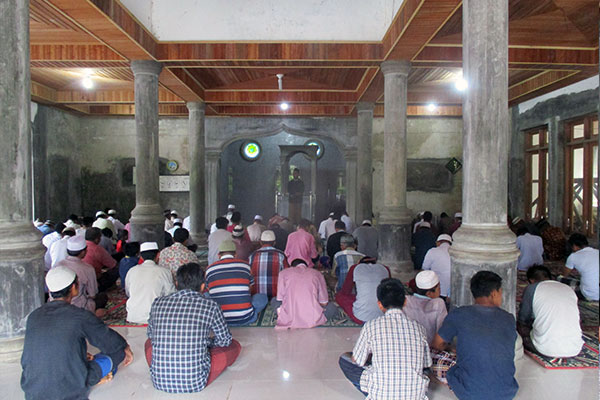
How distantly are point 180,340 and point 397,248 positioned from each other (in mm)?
4518

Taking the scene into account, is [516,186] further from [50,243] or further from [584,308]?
[50,243]

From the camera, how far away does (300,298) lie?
13.2 feet

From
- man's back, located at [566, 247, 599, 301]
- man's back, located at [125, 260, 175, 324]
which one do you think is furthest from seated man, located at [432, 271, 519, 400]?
man's back, located at [566, 247, 599, 301]

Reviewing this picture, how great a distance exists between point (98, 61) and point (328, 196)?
8705 millimetres

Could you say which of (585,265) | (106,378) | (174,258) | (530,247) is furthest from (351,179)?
(106,378)

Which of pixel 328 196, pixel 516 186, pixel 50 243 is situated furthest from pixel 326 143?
pixel 50 243

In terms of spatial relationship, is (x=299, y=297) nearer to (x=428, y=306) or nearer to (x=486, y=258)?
(x=428, y=306)

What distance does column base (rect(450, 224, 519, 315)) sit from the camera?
324 centimetres

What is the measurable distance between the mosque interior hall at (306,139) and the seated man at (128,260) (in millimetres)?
398

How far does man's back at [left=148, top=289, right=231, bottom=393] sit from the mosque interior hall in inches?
5.5

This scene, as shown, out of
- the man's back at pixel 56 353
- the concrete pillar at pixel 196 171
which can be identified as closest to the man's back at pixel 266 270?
the man's back at pixel 56 353

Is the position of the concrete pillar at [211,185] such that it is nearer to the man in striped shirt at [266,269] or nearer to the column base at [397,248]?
Answer: the column base at [397,248]

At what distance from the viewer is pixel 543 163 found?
33.4 feet

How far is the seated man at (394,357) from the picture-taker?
2344mm
